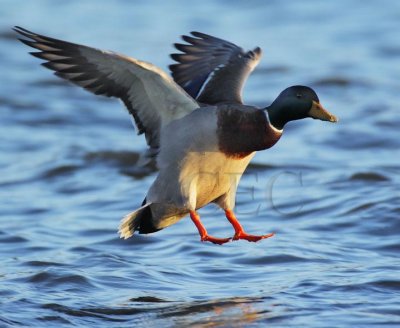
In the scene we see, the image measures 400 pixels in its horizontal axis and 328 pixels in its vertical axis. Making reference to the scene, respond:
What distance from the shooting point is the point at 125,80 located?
7047 millimetres

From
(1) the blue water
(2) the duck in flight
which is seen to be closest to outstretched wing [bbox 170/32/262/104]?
(2) the duck in flight

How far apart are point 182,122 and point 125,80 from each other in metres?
0.48

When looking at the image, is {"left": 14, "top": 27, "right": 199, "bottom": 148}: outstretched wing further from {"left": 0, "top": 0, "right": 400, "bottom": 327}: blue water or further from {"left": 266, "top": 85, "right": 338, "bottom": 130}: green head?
{"left": 0, "top": 0, "right": 400, "bottom": 327}: blue water

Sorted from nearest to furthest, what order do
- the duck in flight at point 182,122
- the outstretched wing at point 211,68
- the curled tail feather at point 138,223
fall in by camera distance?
the duck in flight at point 182,122 < the curled tail feather at point 138,223 < the outstretched wing at point 211,68

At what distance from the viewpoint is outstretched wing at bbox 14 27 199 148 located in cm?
682

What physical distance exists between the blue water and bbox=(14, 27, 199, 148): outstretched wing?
1189mm

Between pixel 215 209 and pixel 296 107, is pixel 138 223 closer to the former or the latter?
pixel 296 107

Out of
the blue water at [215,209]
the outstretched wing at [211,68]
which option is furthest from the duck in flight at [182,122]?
the blue water at [215,209]

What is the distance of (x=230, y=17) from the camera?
1814 cm

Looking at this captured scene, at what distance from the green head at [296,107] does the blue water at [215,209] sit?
114cm

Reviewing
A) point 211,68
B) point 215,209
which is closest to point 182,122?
point 211,68

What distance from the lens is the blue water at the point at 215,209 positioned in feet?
22.6

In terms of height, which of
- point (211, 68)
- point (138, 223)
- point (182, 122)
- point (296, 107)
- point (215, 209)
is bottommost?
point (138, 223)

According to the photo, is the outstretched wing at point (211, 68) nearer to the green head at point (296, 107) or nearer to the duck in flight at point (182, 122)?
the duck in flight at point (182, 122)
